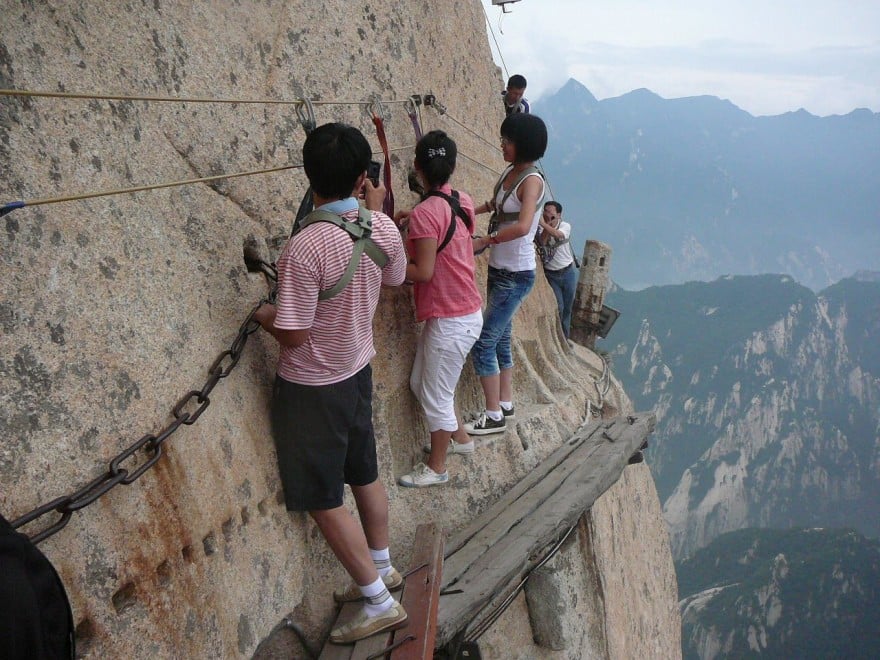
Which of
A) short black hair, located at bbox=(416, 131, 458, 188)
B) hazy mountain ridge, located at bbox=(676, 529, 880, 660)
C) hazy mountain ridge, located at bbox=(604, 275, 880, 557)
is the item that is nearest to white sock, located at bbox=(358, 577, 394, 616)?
short black hair, located at bbox=(416, 131, 458, 188)

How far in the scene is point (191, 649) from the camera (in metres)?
2.44

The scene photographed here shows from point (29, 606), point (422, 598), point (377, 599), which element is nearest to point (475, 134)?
point (422, 598)

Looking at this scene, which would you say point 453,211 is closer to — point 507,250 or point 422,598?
Answer: point 507,250

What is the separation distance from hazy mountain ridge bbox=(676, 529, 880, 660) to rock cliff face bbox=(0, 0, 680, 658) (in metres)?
52.5

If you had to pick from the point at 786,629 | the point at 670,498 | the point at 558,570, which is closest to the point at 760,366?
the point at 670,498

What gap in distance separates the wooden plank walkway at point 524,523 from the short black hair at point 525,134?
91.2 inches

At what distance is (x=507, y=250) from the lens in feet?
14.5

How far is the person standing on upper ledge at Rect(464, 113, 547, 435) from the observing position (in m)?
4.03

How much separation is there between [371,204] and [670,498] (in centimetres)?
8540

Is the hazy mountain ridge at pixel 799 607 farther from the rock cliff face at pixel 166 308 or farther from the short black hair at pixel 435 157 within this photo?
the short black hair at pixel 435 157

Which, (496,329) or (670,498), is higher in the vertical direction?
(496,329)

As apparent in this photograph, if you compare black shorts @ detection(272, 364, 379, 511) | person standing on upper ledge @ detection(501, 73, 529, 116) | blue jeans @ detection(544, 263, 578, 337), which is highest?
person standing on upper ledge @ detection(501, 73, 529, 116)

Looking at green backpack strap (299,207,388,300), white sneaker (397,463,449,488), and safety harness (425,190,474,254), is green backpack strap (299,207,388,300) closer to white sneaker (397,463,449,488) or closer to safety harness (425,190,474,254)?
safety harness (425,190,474,254)

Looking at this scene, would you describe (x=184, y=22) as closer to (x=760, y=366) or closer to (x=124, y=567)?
(x=124, y=567)
